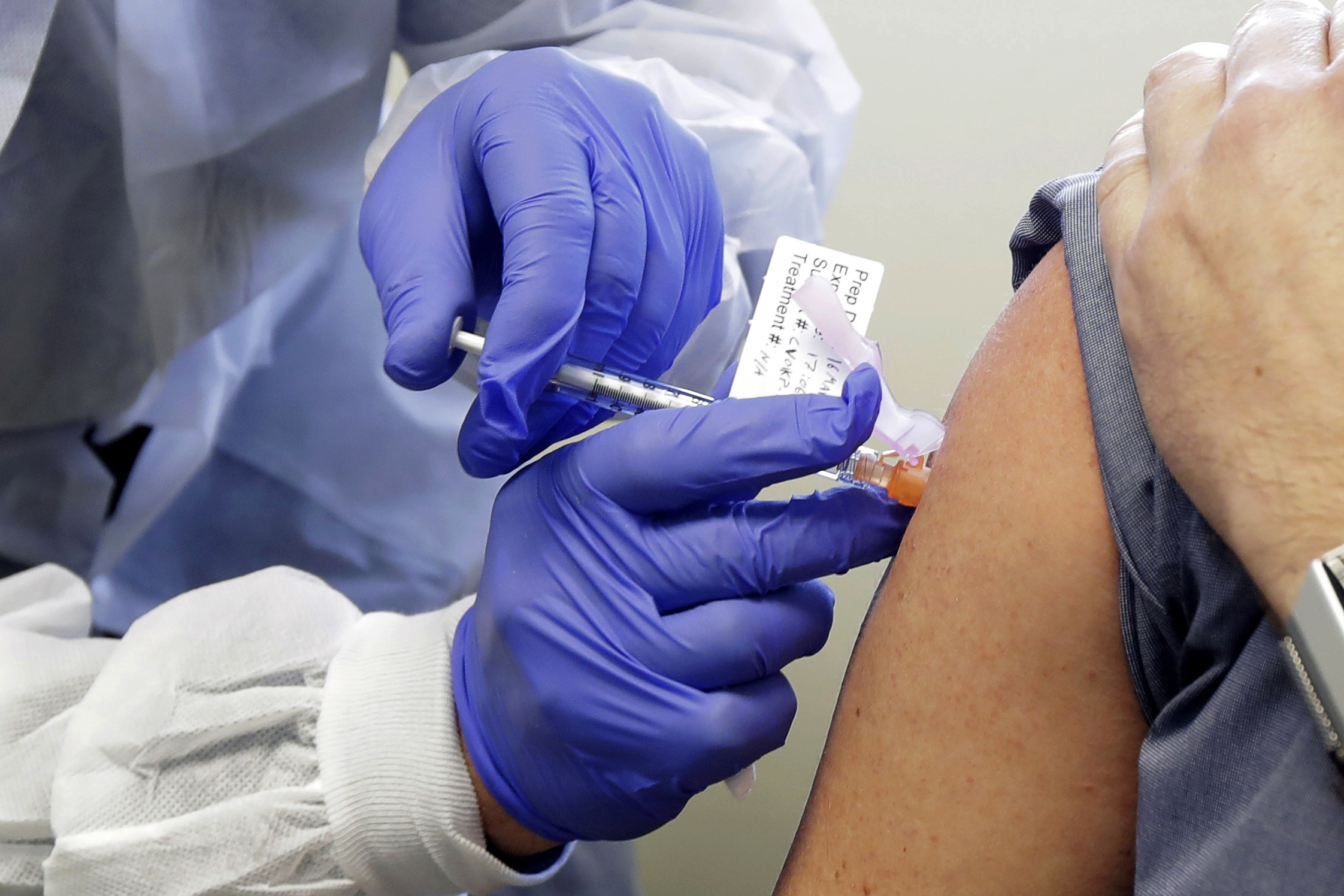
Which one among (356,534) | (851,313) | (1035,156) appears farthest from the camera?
(1035,156)

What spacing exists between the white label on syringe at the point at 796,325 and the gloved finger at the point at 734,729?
0.26m

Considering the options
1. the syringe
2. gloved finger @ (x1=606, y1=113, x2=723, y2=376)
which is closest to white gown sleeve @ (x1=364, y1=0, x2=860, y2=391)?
gloved finger @ (x1=606, y1=113, x2=723, y2=376)

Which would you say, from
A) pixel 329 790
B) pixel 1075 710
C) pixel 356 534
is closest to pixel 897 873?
pixel 1075 710

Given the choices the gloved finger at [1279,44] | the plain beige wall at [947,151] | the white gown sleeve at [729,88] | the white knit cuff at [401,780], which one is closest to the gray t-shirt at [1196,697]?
the gloved finger at [1279,44]

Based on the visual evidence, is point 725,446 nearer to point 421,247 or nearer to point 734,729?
point 734,729

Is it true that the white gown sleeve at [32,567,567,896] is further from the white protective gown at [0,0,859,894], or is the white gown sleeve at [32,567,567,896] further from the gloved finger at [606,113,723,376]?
the gloved finger at [606,113,723,376]

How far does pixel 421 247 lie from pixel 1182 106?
606 millimetres

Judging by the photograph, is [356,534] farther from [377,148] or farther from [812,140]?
[812,140]

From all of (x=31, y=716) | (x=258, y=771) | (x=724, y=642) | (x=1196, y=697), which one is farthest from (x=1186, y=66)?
(x=31, y=716)

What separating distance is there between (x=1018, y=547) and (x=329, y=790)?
0.61 metres

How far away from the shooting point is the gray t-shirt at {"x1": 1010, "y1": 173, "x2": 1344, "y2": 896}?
1.26 ft

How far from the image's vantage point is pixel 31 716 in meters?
0.80

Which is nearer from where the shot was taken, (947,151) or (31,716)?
(31,716)

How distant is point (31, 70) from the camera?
2.71ft
